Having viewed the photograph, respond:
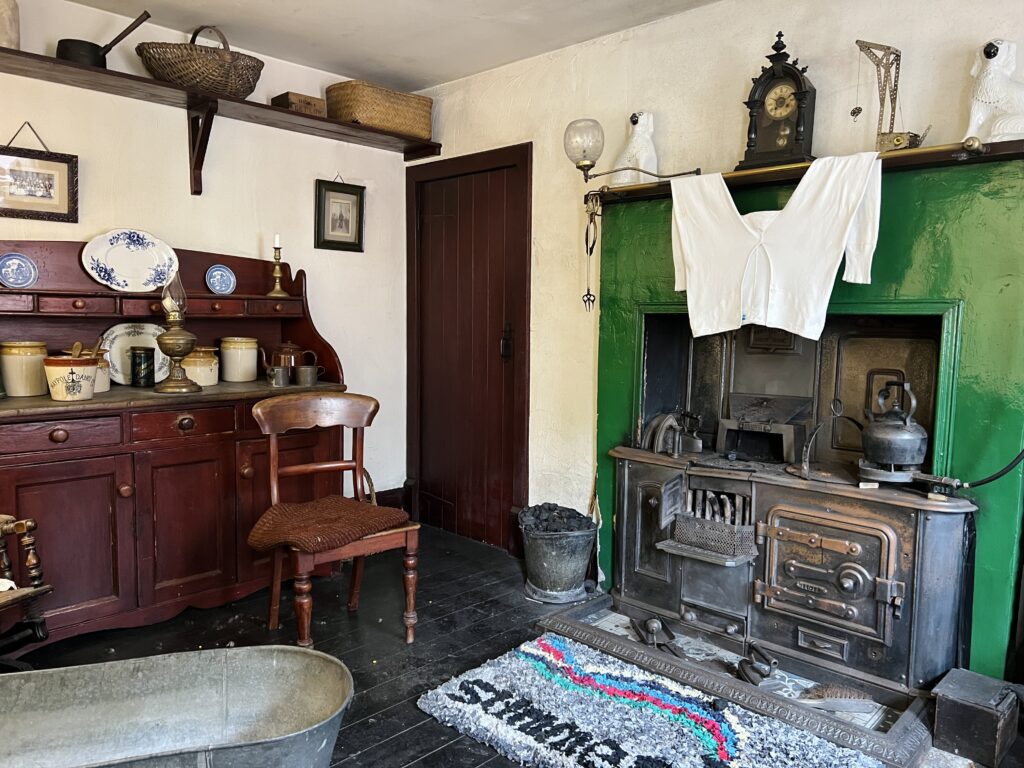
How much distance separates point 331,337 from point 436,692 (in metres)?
2.09

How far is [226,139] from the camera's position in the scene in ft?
11.1

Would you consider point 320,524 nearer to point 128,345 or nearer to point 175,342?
point 175,342

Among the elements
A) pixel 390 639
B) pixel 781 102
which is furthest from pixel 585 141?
pixel 390 639

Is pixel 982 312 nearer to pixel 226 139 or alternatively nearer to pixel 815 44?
pixel 815 44

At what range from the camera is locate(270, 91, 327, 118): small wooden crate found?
11.1 ft

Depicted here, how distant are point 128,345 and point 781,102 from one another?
273cm

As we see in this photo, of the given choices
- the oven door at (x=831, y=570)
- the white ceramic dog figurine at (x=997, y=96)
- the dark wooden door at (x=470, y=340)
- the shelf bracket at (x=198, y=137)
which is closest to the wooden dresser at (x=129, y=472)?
the shelf bracket at (x=198, y=137)

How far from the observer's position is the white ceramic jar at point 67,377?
2584 mm

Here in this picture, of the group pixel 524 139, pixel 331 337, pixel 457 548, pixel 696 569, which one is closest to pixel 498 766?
pixel 696 569

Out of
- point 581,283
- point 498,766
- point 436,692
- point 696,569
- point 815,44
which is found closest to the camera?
point 498,766

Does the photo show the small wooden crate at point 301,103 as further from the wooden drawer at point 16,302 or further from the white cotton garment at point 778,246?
the white cotton garment at point 778,246

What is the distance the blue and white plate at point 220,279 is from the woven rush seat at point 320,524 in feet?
3.81

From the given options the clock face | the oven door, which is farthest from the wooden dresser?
the clock face

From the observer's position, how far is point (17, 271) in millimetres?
2807
